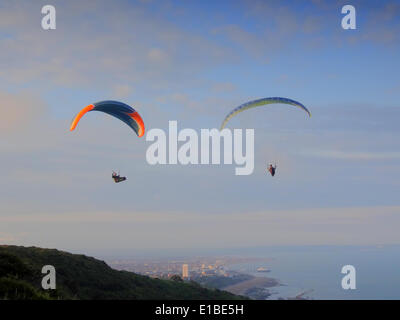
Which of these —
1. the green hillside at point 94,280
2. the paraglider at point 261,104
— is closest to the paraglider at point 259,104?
the paraglider at point 261,104

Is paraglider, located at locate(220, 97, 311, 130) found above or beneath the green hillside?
above

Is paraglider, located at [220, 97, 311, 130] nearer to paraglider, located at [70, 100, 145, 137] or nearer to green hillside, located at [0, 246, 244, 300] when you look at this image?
paraglider, located at [70, 100, 145, 137]

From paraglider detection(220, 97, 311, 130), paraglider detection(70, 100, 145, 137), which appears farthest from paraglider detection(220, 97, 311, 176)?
paraglider detection(70, 100, 145, 137)

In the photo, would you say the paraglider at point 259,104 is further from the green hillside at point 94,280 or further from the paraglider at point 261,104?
the green hillside at point 94,280

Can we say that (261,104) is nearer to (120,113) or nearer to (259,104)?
(259,104)
